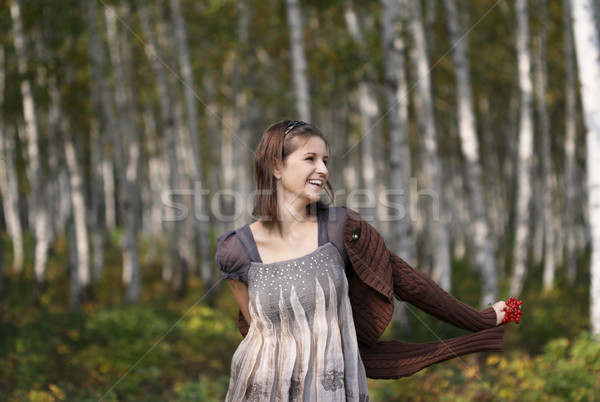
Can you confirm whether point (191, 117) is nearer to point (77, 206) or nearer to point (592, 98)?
point (77, 206)

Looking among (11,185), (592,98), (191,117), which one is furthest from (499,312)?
(11,185)

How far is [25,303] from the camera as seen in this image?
377 inches

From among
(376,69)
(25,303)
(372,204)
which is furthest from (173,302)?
(376,69)

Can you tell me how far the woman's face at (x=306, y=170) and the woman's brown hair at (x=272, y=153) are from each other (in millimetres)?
23

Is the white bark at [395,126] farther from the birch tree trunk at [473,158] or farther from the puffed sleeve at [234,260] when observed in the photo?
the puffed sleeve at [234,260]

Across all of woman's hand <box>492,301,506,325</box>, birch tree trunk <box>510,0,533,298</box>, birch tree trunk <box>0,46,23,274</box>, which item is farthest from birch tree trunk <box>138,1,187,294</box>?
woman's hand <box>492,301,506,325</box>

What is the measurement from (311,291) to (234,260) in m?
0.33

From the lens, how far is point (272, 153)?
2.26 m

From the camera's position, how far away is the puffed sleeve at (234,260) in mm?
2283

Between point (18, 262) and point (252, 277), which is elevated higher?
point (252, 277)

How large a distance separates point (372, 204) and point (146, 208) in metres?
13.5

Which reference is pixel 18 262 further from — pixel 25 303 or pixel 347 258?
pixel 347 258

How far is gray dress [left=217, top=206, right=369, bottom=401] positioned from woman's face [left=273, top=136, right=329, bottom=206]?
235 mm

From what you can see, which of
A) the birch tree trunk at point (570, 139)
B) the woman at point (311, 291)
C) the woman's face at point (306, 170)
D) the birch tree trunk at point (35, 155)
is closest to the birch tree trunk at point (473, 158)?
the birch tree trunk at point (570, 139)
